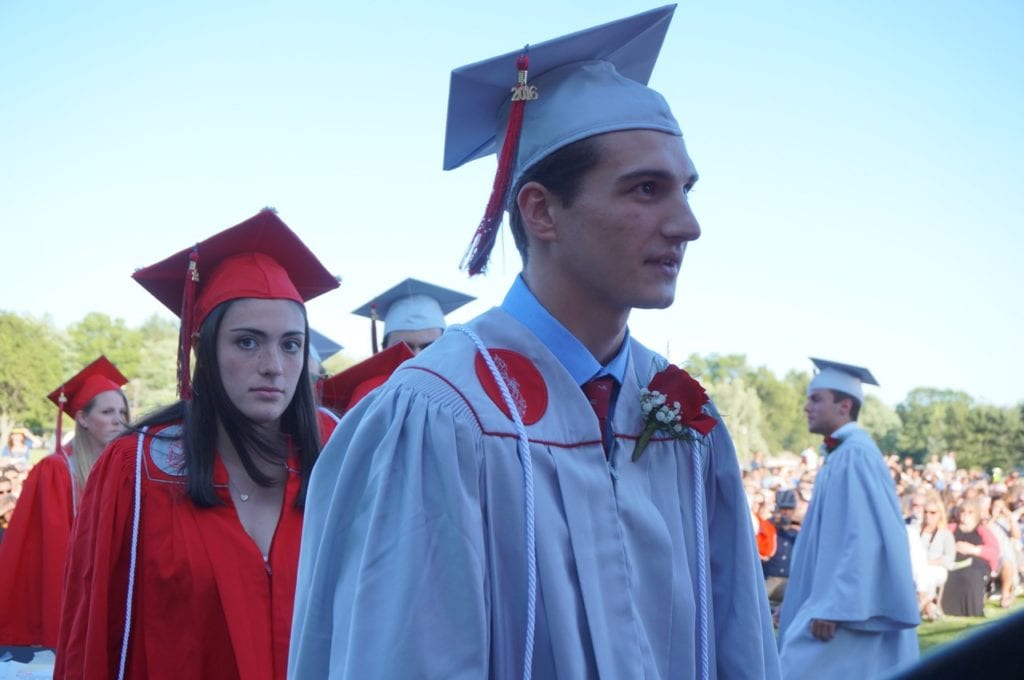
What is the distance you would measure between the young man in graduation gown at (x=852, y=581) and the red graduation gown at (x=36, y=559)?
14.8 feet

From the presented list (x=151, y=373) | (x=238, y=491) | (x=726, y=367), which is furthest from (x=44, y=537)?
(x=726, y=367)

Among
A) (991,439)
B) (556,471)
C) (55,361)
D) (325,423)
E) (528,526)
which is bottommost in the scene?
(528,526)

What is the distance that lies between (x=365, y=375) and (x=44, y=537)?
1.94 metres

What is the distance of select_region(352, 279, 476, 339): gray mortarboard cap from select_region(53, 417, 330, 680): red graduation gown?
3.47 m

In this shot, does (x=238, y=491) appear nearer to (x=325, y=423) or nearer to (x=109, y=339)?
(x=325, y=423)

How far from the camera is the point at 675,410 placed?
6.99 ft

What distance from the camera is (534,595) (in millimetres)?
1804

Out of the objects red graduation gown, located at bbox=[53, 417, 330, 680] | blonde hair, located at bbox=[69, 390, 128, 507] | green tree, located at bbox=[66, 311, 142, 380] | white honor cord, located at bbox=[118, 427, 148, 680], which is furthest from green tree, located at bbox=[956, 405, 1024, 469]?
white honor cord, located at bbox=[118, 427, 148, 680]

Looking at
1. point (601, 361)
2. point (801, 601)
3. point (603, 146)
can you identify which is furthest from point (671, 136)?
point (801, 601)

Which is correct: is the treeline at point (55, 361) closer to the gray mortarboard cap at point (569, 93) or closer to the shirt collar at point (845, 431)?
the shirt collar at point (845, 431)

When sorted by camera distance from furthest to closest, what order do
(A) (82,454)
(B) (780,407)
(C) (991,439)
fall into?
(B) (780,407) → (C) (991,439) → (A) (82,454)

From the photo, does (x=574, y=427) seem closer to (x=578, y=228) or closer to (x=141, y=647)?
(x=578, y=228)

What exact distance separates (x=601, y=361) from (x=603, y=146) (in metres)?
0.46

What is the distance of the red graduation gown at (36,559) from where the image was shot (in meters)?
5.08
